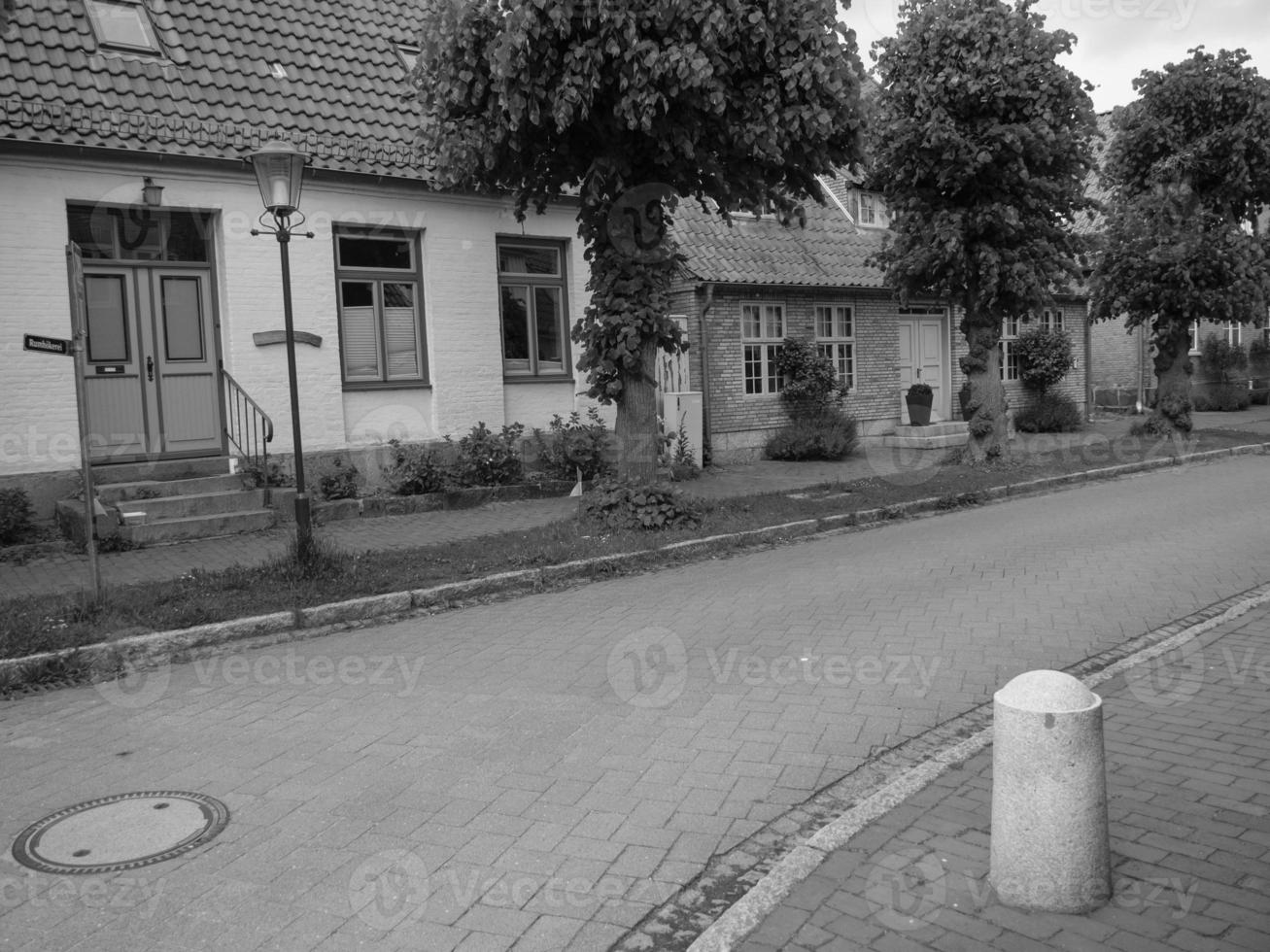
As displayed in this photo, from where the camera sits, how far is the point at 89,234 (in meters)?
12.4

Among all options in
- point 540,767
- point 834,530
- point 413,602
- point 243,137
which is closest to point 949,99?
point 834,530

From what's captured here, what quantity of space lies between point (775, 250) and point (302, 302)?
428 inches

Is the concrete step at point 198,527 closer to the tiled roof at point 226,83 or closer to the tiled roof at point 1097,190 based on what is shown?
the tiled roof at point 226,83

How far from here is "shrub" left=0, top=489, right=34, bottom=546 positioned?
11.0 metres

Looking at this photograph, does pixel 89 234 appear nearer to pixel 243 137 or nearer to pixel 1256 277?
pixel 243 137

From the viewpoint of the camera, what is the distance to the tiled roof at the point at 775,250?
20.0 meters

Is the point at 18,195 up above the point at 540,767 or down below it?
above

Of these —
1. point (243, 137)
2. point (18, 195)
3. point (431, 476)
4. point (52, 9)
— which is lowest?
point (431, 476)

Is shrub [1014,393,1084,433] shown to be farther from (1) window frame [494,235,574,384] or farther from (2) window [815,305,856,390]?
(1) window frame [494,235,574,384]

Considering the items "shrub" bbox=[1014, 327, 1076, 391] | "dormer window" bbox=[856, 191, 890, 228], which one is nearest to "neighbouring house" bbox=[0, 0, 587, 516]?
"dormer window" bbox=[856, 191, 890, 228]

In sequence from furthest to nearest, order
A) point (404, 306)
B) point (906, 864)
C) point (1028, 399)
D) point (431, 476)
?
point (1028, 399), point (404, 306), point (431, 476), point (906, 864)

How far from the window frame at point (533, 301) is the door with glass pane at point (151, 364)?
4.11 metres

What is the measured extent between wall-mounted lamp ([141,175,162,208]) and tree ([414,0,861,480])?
3.44 metres

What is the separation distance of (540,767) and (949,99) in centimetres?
1419
